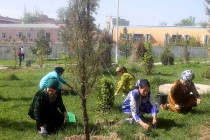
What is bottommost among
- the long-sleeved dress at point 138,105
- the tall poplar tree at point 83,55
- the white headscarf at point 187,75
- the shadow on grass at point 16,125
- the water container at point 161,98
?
the shadow on grass at point 16,125

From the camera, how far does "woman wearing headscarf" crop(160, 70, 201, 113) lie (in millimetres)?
8008

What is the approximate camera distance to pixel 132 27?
6162 cm

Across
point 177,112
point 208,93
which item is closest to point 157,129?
point 177,112

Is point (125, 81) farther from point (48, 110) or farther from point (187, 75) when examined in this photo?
point (48, 110)

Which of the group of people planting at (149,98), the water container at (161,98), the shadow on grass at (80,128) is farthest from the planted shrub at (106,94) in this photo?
the water container at (161,98)

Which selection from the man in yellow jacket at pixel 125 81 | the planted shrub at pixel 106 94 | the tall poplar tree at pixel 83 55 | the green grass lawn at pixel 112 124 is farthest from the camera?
the man in yellow jacket at pixel 125 81

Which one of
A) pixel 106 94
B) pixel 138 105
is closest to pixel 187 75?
pixel 138 105

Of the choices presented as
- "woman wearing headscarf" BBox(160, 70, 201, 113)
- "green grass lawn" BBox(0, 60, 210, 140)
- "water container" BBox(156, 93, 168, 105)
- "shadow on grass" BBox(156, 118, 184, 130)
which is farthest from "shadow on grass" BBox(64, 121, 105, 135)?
"water container" BBox(156, 93, 168, 105)

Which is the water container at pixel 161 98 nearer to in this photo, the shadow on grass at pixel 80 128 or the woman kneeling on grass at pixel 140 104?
the woman kneeling on grass at pixel 140 104

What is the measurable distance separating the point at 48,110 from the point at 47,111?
0.08 ft

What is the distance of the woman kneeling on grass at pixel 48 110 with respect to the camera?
625 centimetres

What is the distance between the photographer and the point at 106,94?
318 inches

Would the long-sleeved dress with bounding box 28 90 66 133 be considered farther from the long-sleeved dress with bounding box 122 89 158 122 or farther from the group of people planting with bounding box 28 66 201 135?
the long-sleeved dress with bounding box 122 89 158 122

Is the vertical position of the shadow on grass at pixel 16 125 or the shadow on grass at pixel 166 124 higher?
the shadow on grass at pixel 166 124
